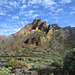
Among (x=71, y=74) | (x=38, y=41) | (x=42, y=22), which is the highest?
(x=42, y=22)

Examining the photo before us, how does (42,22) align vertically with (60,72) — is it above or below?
above

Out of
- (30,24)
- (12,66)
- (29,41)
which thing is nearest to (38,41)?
(29,41)

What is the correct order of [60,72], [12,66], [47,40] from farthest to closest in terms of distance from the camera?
[47,40] → [12,66] → [60,72]

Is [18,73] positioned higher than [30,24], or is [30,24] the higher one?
[30,24]

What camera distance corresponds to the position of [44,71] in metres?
10.2

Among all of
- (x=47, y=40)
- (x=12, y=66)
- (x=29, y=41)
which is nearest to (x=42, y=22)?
(x=47, y=40)

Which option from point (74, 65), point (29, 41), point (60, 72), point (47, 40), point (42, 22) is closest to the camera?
point (74, 65)

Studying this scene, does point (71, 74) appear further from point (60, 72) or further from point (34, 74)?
point (34, 74)

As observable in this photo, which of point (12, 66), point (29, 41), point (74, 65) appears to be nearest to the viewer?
point (74, 65)

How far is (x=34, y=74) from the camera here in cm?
974

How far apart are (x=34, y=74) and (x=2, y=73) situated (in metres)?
3.06

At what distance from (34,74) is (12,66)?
4.27m

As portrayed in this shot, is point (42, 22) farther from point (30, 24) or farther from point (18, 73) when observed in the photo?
point (18, 73)

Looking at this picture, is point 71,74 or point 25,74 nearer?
point 71,74
